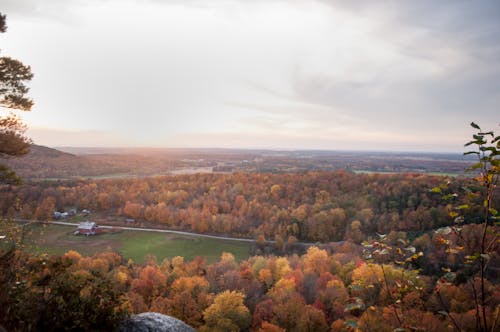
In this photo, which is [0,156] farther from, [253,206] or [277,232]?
[253,206]

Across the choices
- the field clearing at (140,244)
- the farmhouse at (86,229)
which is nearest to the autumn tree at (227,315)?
the field clearing at (140,244)

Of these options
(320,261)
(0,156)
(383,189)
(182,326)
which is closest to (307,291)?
(320,261)

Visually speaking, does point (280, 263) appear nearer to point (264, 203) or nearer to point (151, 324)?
point (151, 324)

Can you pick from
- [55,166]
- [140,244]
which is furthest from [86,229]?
[55,166]

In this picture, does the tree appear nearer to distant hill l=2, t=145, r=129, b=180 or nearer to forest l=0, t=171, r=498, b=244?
forest l=0, t=171, r=498, b=244

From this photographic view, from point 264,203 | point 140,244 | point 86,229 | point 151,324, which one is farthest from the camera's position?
point 264,203
